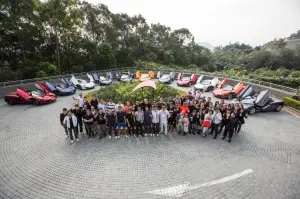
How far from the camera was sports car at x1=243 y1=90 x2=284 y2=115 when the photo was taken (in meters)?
12.5

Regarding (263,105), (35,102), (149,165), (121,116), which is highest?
(121,116)

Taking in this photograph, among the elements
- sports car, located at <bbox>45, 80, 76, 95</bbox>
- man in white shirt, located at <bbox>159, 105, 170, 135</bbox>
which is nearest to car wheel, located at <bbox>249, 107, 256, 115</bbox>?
man in white shirt, located at <bbox>159, 105, 170, 135</bbox>

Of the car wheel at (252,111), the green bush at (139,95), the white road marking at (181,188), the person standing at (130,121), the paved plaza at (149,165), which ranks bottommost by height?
the white road marking at (181,188)

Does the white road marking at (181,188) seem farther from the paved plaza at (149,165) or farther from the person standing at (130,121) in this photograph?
the person standing at (130,121)

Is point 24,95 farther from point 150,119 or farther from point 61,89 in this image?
point 150,119

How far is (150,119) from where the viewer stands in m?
8.93

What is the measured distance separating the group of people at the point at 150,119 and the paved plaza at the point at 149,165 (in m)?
0.51

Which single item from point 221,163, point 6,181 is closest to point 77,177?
point 6,181

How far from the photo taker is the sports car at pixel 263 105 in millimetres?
12500

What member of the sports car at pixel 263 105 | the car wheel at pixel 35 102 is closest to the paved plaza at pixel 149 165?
the sports car at pixel 263 105

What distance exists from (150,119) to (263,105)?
9.40m

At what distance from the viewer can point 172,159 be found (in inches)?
291

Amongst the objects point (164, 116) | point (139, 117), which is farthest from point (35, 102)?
point (164, 116)

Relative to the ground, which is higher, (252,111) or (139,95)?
(139,95)
